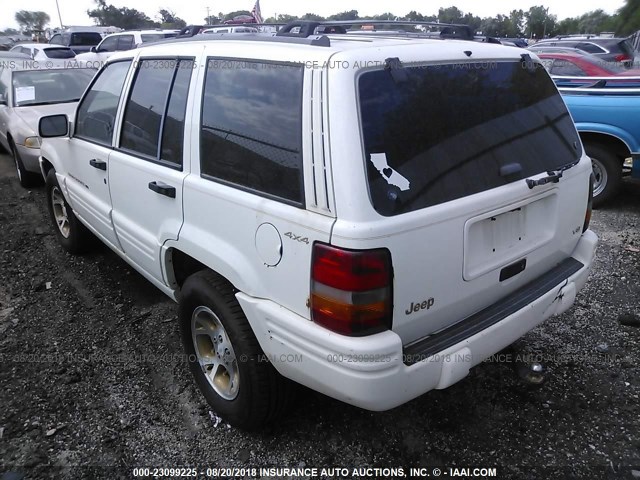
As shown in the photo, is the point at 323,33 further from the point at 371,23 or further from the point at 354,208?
the point at 354,208

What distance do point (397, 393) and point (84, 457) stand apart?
164 centimetres

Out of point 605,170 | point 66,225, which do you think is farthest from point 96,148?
point 605,170

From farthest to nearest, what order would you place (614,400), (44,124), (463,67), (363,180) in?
(44,124) < (614,400) < (463,67) < (363,180)

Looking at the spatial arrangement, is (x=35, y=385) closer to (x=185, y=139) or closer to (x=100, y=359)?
(x=100, y=359)

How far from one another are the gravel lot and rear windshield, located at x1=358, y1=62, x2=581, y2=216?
4.27ft

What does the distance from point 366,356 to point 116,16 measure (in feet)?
236

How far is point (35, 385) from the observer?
2994 millimetres

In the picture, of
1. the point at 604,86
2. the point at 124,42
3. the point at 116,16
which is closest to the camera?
the point at 604,86

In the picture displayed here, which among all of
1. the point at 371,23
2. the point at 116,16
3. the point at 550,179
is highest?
the point at 116,16

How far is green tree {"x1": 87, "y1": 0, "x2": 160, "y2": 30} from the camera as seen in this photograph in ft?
201

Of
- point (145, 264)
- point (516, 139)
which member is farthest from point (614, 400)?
point (145, 264)

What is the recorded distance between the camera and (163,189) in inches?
105

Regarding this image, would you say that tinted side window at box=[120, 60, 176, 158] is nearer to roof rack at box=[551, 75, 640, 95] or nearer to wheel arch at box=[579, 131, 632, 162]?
roof rack at box=[551, 75, 640, 95]

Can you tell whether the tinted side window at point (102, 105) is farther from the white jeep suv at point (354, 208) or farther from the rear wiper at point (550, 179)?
the rear wiper at point (550, 179)
